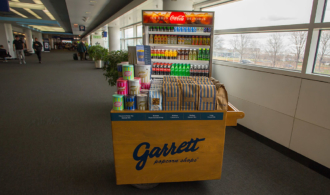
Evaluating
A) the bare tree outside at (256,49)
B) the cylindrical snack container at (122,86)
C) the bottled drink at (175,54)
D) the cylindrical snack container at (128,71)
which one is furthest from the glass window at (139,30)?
the cylindrical snack container at (122,86)

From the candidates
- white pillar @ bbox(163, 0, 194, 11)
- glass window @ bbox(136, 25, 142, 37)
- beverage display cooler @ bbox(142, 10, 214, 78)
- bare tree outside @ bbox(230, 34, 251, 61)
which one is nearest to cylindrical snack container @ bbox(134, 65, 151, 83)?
beverage display cooler @ bbox(142, 10, 214, 78)

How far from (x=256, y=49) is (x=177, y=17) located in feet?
5.63

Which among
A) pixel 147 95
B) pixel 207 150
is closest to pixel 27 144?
pixel 147 95

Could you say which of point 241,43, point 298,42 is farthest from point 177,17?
point 298,42

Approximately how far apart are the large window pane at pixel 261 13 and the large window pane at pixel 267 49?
0.64ft

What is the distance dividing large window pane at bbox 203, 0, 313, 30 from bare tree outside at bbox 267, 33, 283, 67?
20cm

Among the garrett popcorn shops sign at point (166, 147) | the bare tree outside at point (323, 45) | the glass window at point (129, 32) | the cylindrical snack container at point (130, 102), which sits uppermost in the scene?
the glass window at point (129, 32)

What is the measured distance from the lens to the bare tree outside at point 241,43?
12.5 ft

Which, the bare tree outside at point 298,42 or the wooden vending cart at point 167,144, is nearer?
the wooden vending cart at point 167,144

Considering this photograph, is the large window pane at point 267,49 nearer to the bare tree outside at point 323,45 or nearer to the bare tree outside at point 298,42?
the bare tree outside at point 298,42

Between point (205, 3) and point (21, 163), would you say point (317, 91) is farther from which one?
point (21, 163)

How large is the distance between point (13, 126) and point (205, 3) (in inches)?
193

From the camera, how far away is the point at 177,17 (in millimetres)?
4113

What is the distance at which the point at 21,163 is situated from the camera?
8.36ft
